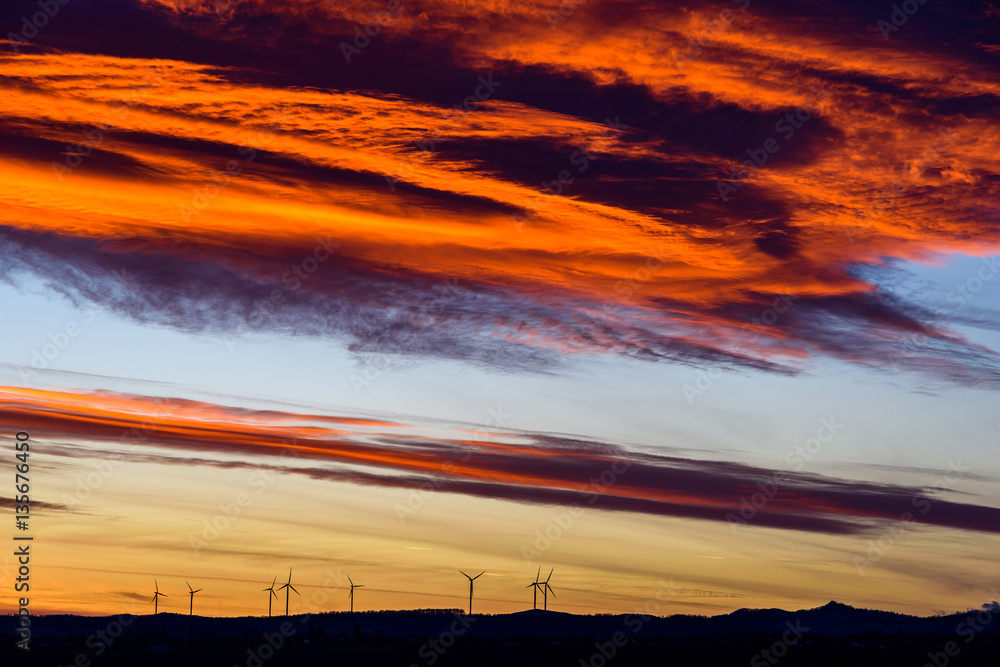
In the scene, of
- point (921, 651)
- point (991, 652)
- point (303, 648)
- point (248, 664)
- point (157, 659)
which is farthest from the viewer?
point (303, 648)

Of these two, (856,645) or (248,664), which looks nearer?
(248,664)

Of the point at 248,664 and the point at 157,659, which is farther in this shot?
the point at 157,659

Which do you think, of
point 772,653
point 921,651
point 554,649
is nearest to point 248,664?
point 554,649

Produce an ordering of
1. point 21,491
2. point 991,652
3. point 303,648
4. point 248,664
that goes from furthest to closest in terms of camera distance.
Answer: point 303,648
point 991,652
point 248,664
point 21,491

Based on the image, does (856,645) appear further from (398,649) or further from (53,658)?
(53,658)

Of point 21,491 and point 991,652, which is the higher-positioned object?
point 21,491

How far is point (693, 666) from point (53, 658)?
87.2 metres

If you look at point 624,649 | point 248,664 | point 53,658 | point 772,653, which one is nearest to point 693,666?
point 772,653

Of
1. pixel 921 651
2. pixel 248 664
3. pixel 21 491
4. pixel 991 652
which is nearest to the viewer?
pixel 21 491

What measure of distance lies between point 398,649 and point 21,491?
133 meters

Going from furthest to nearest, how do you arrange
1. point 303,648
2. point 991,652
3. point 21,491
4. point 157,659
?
point 303,648, point 991,652, point 157,659, point 21,491

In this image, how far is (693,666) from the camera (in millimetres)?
139250

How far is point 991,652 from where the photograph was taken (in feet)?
516

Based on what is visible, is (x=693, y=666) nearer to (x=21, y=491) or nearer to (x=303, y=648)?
(x=303, y=648)
